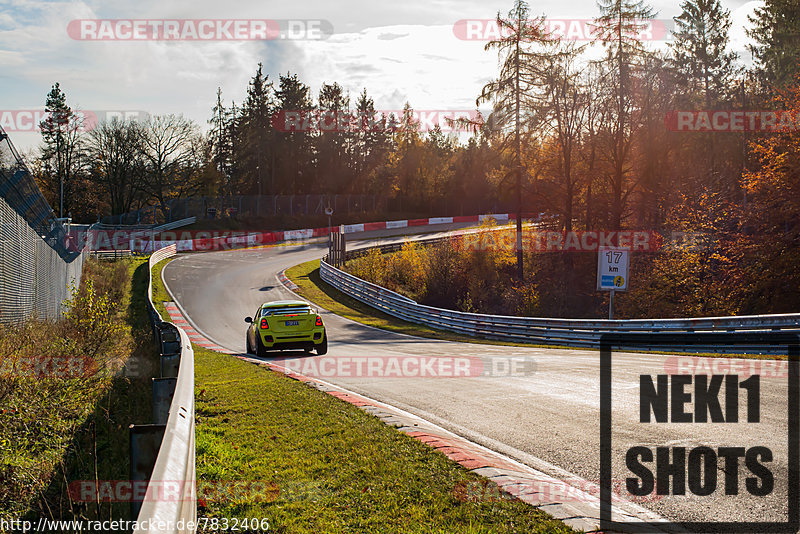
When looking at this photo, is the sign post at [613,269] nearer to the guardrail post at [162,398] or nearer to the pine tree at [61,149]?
the guardrail post at [162,398]

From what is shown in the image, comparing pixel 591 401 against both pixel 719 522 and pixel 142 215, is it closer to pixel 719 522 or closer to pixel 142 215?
pixel 719 522

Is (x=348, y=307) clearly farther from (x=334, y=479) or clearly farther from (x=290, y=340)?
(x=334, y=479)

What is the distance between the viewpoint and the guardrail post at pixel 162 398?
5785 mm

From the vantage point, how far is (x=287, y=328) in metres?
18.3

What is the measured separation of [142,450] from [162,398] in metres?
2.13

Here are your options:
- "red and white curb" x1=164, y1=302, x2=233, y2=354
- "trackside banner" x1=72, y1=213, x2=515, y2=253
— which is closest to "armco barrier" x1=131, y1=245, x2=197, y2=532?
"red and white curb" x1=164, y1=302, x2=233, y2=354

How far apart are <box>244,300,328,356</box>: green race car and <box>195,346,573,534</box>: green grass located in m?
8.87

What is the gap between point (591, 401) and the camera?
932 centimetres

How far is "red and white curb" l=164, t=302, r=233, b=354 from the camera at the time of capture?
23.5m

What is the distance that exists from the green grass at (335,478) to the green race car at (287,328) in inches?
349

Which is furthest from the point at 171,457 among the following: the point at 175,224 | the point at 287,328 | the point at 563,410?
the point at 175,224

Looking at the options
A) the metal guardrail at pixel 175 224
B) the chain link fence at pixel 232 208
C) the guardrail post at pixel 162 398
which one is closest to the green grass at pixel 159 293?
the metal guardrail at pixel 175 224

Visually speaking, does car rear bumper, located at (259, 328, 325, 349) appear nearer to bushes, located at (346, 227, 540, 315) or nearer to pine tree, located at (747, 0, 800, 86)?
bushes, located at (346, 227, 540, 315)

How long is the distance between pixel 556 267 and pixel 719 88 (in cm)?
3579
